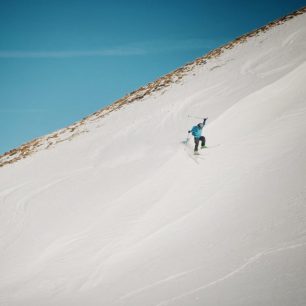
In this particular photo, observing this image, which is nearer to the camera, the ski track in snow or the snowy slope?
the ski track in snow

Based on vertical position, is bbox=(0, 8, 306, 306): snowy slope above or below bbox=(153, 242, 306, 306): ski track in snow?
above

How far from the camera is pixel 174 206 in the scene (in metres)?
7.87

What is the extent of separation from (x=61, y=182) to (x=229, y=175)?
593 centimetres

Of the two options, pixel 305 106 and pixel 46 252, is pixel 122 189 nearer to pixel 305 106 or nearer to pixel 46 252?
pixel 46 252

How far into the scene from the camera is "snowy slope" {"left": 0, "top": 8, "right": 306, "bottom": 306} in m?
4.72

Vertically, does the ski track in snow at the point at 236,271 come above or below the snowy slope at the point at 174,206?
below

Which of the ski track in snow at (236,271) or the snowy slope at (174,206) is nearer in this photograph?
the ski track in snow at (236,271)

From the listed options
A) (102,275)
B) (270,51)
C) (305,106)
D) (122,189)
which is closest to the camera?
(102,275)

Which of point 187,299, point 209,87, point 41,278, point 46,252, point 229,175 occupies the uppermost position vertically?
point 209,87

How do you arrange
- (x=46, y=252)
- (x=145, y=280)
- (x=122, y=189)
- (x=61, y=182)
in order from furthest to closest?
(x=61, y=182), (x=122, y=189), (x=46, y=252), (x=145, y=280)

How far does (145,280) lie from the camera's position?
16.9ft

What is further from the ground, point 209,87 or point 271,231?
point 209,87

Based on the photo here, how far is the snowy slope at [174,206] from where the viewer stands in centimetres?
472

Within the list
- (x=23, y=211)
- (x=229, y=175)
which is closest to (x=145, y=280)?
(x=229, y=175)
